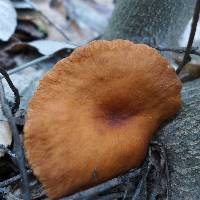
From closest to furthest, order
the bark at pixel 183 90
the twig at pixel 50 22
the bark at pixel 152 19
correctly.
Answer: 1. the bark at pixel 183 90
2. the bark at pixel 152 19
3. the twig at pixel 50 22

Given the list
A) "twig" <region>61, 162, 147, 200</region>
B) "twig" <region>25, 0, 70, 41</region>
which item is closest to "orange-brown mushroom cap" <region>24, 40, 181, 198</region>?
"twig" <region>61, 162, 147, 200</region>

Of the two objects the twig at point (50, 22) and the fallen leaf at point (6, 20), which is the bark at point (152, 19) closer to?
the twig at point (50, 22)

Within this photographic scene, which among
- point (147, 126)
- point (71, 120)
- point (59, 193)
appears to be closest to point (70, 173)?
point (59, 193)

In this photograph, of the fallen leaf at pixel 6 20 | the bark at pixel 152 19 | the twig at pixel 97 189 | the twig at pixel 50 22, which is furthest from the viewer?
the twig at pixel 50 22

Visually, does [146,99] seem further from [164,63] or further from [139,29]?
[139,29]

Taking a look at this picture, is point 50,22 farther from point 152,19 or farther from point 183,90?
point 183,90

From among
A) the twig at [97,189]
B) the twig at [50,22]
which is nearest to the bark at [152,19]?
the twig at [50,22]

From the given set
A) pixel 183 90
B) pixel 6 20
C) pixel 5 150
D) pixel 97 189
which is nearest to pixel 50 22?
pixel 6 20
